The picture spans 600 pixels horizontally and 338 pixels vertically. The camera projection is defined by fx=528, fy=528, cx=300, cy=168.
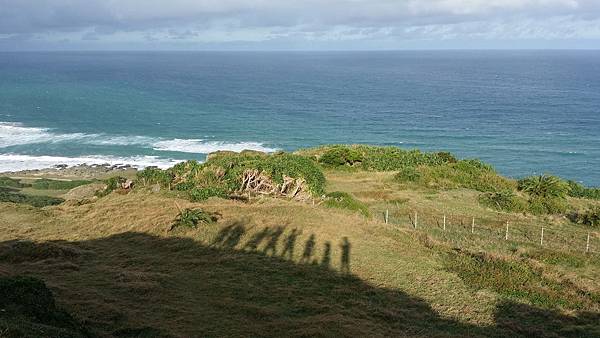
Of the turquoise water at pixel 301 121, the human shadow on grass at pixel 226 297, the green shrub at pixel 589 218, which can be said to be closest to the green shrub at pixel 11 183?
the turquoise water at pixel 301 121

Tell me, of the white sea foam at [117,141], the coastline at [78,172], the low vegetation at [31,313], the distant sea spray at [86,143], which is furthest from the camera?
the white sea foam at [117,141]

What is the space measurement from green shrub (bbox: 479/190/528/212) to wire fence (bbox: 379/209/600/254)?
8.85 ft

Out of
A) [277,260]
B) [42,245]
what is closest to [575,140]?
[277,260]

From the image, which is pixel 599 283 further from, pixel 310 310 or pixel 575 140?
pixel 575 140

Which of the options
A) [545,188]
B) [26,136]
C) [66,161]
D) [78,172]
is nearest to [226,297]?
[545,188]

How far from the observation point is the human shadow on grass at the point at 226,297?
44.7 feet

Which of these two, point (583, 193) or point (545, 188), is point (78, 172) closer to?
point (545, 188)

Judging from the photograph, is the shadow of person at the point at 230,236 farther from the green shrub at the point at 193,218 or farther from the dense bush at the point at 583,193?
the dense bush at the point at 583,193

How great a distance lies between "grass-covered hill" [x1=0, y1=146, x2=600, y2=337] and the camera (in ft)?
46.2

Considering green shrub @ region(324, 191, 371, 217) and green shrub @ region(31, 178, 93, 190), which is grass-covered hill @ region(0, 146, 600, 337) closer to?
green shrub @ region(324, 191, 371, 217)

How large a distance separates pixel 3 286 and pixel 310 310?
7862mm

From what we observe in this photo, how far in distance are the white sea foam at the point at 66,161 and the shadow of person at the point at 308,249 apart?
4544 centimetres

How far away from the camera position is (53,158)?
68.7 m

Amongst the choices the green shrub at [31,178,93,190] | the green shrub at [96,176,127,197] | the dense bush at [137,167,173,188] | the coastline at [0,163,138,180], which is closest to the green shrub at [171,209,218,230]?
the dense bush at [137,167,173,188]
